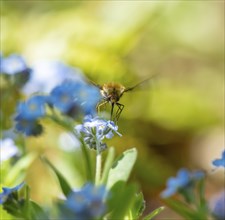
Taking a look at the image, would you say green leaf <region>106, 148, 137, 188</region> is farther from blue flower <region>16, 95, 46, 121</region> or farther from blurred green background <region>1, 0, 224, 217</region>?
blurred green background <region>1, 0, 224, 217</region>

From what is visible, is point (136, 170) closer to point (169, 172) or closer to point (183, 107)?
point (169, 172)

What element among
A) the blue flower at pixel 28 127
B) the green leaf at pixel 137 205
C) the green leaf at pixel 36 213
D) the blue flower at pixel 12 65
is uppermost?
the blue flower at pixel 12 65

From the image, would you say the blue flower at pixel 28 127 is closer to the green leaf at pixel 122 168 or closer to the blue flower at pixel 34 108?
the blue flower at pixel 34 108

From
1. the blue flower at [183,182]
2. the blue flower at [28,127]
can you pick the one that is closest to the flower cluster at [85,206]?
the blue flower at [183,182]

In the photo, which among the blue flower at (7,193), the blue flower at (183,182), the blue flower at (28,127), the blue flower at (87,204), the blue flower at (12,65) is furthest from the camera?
the blue flower at (12,65)

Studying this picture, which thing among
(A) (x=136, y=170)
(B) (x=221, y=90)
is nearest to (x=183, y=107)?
(B) (x=221, y=90)

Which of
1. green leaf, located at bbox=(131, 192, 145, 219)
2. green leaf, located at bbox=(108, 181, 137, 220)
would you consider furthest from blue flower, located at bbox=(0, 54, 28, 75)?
green leaf, located at bbox=(108, 181, 137, 220)
